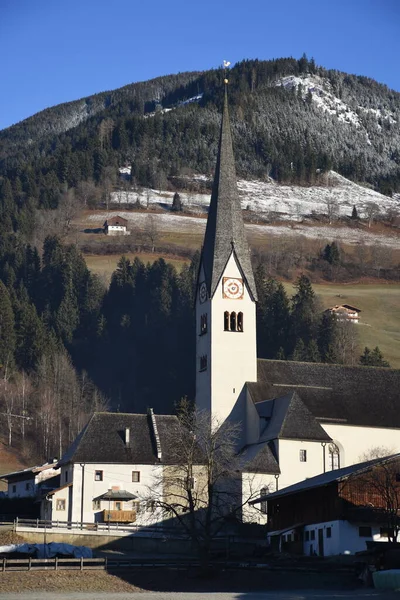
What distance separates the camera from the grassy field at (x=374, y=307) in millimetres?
143750

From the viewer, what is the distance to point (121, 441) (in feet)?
256

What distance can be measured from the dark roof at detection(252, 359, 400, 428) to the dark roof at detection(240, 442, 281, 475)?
16.2 ft

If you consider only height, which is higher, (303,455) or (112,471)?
(303,455)

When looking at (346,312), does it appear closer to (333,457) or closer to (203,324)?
(203,324)

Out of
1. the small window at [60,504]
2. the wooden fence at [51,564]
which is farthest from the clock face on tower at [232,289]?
the wooden fence at [51,564]

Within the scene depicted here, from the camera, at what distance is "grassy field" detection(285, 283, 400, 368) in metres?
144

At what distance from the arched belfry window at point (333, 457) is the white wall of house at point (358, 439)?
34cm

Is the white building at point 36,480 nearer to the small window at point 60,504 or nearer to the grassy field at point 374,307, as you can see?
the small window at point 60,504

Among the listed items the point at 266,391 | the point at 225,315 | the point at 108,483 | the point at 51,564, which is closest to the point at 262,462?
the point at 266,391

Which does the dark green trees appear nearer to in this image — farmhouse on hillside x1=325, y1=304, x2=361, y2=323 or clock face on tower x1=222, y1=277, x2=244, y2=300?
farmhouse on hillside x1=325, y1=304, x2=361, y2=323

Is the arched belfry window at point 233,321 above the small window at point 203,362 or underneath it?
above

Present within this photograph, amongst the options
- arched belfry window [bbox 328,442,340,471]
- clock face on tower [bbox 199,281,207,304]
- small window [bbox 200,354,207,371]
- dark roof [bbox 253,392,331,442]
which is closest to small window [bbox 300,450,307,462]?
dark roof [bbox 253,392,331,442]

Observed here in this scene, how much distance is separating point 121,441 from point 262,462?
997 centimetres

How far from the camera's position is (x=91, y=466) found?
250 feet
